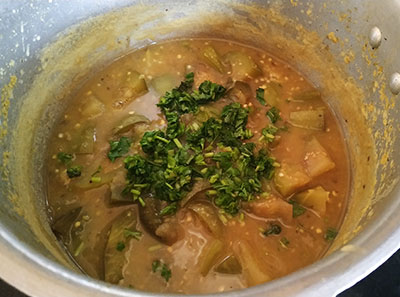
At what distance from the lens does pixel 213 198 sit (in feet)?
6.58

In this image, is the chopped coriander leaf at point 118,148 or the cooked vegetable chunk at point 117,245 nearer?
the cooked vegetable chunk at point 117,245

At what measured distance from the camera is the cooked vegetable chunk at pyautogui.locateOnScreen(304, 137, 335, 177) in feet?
7.04

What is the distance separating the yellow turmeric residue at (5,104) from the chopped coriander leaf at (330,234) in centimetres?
153

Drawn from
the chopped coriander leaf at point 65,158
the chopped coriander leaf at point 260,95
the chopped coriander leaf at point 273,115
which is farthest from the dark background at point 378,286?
the chopped coriander leaf at point 260,95

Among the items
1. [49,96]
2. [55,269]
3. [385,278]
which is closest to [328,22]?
[385,278]

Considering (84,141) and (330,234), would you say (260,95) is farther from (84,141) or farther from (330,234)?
(84,141)

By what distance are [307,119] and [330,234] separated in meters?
0.63

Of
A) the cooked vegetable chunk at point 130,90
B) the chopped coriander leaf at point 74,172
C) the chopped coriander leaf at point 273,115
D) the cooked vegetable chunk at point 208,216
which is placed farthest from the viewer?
the cooked vegetable chunk at point 130,90

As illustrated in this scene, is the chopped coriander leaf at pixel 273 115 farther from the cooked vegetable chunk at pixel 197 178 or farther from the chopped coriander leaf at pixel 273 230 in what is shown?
the chopped coriander leaf at pixel 273 230

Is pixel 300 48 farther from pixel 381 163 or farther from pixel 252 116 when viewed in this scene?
pixel 381 163

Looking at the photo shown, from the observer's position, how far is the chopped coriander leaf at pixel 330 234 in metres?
1.96

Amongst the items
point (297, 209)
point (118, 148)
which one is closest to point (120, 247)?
point (118, 148)

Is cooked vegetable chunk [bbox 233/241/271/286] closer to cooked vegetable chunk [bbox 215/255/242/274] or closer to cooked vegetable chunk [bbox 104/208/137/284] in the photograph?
cooked vegetable chunk [bbox 215/255/242/274]

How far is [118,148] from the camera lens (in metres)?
2.18
